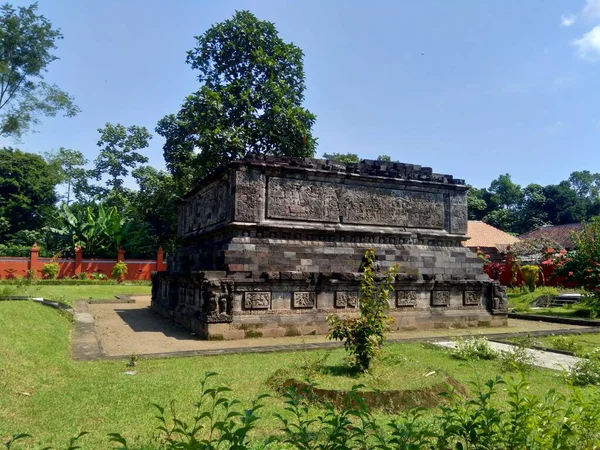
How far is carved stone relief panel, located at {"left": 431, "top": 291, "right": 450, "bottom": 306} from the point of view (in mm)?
12203

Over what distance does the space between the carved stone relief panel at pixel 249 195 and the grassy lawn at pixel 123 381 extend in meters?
3.94

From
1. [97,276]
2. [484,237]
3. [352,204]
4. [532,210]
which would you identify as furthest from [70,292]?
[532,210]

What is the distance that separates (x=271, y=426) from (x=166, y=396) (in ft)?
4.94

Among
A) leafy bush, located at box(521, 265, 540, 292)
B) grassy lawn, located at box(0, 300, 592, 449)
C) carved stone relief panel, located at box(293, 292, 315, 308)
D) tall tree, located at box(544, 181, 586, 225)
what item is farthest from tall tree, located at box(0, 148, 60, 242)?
tall tree, located at box(544, 181, 586, 225)

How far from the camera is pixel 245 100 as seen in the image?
22.9m

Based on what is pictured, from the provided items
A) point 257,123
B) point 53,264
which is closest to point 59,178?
point 53,264

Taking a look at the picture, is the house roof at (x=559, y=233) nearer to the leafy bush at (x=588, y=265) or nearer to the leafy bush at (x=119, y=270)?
the leafy bush at (x=588, y=265)

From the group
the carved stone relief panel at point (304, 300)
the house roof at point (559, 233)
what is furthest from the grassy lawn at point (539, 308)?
the house roof at point (559, 233)

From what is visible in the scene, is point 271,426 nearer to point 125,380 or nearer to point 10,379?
point 125,380

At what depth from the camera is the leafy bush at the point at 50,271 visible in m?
28.0

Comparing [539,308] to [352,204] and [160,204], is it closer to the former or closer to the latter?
[352,204]

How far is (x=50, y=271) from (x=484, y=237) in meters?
33.4

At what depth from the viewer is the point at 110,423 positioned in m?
4.19

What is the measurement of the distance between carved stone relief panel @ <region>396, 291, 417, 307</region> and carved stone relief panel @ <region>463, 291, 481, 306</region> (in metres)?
1.74
